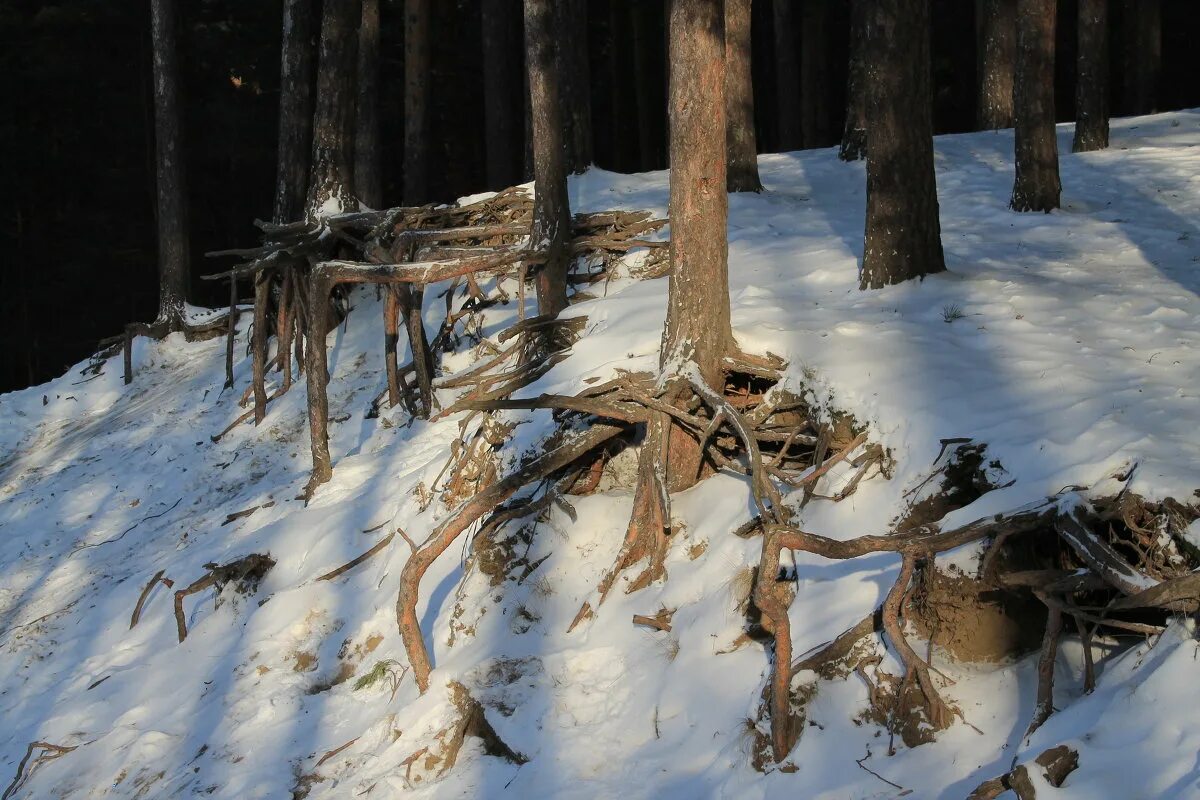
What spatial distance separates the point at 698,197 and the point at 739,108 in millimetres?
6469

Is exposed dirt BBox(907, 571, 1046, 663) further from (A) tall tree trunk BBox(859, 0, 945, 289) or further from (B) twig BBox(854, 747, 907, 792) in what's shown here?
(A) tall tree trunk BBox(859, 0, 945, 289)

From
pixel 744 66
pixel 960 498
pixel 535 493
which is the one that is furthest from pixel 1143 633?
pixel 744 66

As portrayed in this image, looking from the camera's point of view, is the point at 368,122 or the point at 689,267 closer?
the point at 689,267

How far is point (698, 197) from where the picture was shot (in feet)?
24.0

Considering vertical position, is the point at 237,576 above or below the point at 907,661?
below

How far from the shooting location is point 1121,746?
14.3 feet

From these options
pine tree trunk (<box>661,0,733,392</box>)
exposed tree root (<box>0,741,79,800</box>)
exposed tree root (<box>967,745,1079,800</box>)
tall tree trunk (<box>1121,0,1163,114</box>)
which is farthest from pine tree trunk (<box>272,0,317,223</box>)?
tall tree trunk (<box>1121,0,1163,114</box>)

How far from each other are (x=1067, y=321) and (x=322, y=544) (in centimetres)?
597

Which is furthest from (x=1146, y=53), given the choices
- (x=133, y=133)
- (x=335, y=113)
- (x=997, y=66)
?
(x=133, y=133)

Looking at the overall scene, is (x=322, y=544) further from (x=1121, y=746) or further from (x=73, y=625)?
(x=1121, y=746)

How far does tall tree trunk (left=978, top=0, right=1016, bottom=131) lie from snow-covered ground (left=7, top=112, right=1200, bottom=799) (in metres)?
5.66

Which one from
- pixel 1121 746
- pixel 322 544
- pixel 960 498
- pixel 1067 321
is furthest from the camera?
pixel 322 544

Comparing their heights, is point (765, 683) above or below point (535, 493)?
below

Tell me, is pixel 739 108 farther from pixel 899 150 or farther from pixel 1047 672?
pixel 1047 672
